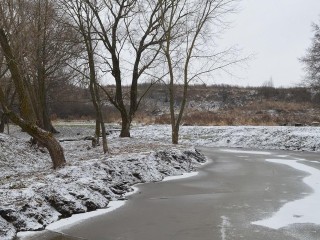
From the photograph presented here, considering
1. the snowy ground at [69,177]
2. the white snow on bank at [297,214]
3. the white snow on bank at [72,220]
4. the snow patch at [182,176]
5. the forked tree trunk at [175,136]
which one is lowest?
the white snow on bank at [72,220]

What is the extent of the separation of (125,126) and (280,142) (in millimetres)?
9411

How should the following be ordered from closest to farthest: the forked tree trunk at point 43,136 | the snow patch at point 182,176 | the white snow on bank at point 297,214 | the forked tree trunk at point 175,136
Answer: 1. the white snow on bank at point 297,214
2. the forked tree trunk at point 43,136
3. the snow patch at point 182,176
4. the forked tree trunk at point 175,136

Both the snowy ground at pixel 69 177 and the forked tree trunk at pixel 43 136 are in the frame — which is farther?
the forked tree trunk at pixel 43 136

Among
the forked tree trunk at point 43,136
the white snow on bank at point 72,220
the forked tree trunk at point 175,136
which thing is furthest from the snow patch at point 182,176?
the forked tree trunk at point 175,136

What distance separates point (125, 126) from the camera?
26.6m

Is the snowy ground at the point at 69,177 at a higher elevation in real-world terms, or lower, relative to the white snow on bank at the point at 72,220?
higher

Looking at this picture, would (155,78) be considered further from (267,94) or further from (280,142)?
(267,94)

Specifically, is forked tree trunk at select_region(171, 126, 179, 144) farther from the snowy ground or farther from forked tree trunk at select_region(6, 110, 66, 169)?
forked tree trunk at select_region(6, 110, 66, 169)

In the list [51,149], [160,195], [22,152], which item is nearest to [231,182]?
[160,195]

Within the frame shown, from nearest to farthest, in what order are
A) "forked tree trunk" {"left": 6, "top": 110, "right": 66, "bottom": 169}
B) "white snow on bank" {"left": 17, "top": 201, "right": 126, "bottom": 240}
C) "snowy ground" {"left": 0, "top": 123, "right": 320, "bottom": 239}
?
"white snow on bank" {"left": 17, "top": 201, "right": 126, "bottom": 240}, "snowy ground" {"left": 0, "top": 123, "right": 320, "bottom": 239}, "forked tree trunk" {"left": 6, "top": 110, "right": 66, "bottom": 169}

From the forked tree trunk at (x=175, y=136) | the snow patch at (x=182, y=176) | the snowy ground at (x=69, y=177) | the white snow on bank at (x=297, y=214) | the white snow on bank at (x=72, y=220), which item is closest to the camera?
the white snow on bank at (x=72, y=220)

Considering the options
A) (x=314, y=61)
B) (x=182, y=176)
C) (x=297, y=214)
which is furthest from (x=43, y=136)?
(x=314, y=61)

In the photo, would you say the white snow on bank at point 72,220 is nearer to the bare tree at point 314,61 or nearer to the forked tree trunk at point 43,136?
the forked tree trunk at point 43,136

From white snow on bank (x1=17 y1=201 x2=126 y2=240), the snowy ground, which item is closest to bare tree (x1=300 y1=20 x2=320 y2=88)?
the snowy ground
